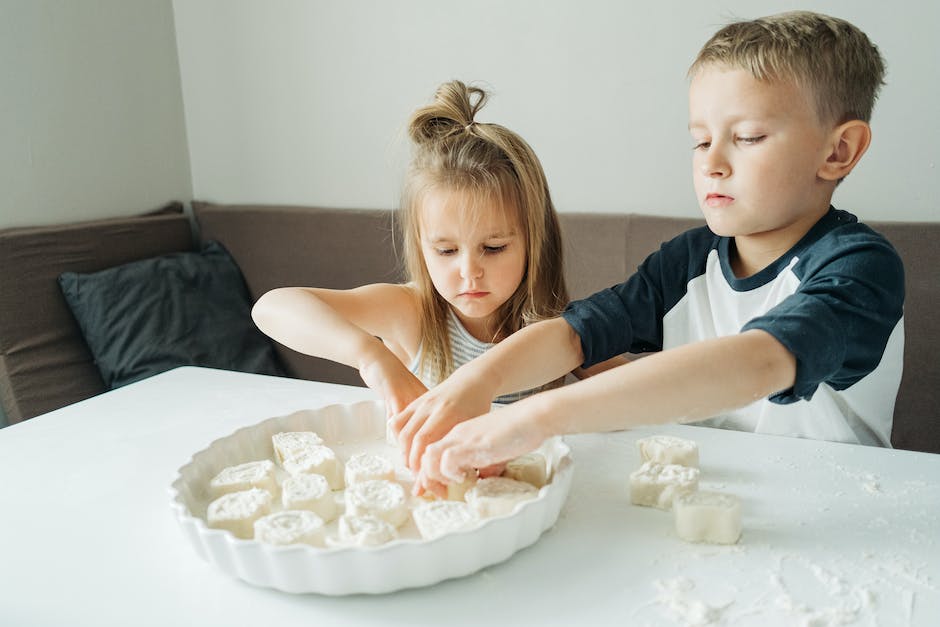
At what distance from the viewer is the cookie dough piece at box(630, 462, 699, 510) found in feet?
2.65

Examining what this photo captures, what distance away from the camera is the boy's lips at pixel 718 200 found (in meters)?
1.10

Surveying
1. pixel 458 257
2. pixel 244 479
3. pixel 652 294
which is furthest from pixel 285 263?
pixel 244 479

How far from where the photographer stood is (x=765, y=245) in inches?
47.8

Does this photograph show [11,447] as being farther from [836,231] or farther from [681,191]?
[681,191]

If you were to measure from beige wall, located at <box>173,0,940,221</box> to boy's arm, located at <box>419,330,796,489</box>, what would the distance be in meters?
1.37

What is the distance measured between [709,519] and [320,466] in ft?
1.38

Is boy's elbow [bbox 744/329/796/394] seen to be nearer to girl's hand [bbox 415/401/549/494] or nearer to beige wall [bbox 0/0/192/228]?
girl's hand [bbox 415/401/549/494]

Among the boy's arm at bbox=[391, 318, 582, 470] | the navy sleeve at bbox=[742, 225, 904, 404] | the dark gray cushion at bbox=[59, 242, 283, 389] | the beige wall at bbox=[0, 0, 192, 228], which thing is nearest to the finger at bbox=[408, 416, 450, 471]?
the boy's arm at bbox=[391, 318, 582, 470]

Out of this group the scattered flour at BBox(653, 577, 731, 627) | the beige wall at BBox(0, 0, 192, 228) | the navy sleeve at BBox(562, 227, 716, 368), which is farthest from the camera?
the beige wall at BBox(0, 0, 192, 228)

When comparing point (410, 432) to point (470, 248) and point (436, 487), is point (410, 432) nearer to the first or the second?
point (436, 487)

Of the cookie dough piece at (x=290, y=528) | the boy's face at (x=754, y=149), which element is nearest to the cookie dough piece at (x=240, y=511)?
the cookie dough piece at (x=290, y=528)

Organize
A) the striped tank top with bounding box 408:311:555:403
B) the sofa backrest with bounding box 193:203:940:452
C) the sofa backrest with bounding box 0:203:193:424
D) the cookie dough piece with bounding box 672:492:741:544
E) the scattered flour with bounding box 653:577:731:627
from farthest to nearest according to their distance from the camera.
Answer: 1. the sofa backrest with bounding box 0:203:193:424
2. the sofa backrest with bounding box 193:203:940:452
3. the striped tank top with bounding box 408:311:555:403
4. the cookie dough piece with bounding box 672:492:741:544
5. the scattered flour with bounding box 653:577:731:627

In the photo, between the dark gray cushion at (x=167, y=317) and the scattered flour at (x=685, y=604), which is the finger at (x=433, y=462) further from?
the dark gray cushion at (x=167, y=317)

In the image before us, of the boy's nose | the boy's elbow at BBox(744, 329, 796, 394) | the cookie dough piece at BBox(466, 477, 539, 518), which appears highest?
the boy's nose
